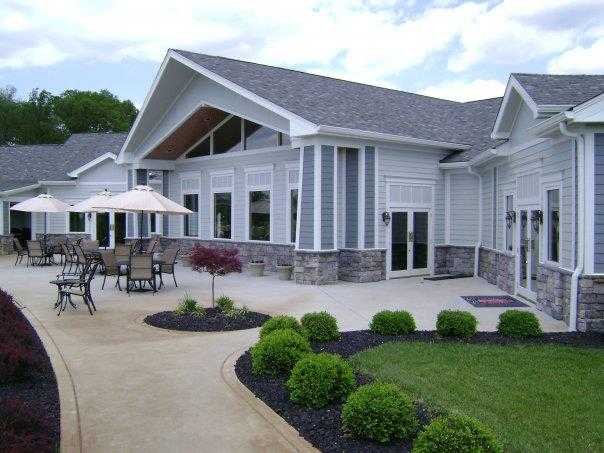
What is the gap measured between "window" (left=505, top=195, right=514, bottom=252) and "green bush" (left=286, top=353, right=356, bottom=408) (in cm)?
925

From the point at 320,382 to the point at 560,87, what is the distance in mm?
8416

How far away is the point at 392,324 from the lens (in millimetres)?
8531

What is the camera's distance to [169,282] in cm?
1595

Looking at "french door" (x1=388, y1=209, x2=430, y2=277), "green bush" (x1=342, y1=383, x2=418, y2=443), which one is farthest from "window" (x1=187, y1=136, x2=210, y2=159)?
"green bush" (x1=342, y1=383, x2=418, y2=443)

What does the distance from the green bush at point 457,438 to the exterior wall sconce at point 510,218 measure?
10.1 metres

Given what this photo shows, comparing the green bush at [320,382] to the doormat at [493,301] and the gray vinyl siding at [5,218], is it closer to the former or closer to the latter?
the doormat at [493,301]

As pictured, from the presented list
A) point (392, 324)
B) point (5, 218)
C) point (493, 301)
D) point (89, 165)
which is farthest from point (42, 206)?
point (392, 324)

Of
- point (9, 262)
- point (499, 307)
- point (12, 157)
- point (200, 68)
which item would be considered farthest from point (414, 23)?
point (12, 157)

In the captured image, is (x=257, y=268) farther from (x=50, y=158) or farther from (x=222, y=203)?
(x=50, y=158)

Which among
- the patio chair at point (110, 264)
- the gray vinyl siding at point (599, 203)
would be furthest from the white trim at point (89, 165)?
the gray vinyl siding at point (599, 203)

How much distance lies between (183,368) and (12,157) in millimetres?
27648

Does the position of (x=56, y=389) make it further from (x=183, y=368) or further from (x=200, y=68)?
(x=200, y=68)

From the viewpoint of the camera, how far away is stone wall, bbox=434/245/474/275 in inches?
696

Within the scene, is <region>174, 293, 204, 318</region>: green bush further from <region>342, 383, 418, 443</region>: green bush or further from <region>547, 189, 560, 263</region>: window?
<region>547, 189, 560, 263</region>: window
